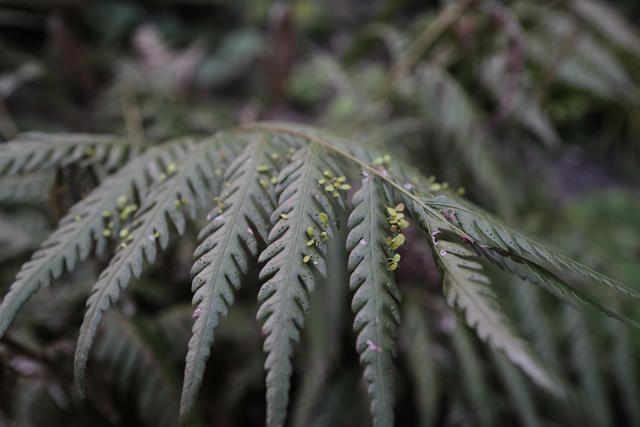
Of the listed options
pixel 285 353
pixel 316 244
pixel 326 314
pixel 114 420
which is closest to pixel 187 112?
pixel 326 314

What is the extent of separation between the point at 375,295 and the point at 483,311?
0.44 ft

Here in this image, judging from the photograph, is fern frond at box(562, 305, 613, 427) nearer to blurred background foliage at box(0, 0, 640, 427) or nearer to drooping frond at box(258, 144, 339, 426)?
blurred background foliage at box(0, 0, 640, 427)

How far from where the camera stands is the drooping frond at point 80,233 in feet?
2.37

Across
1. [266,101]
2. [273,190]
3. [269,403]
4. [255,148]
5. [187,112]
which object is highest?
[266,101]

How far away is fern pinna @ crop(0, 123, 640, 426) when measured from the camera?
0.59 m

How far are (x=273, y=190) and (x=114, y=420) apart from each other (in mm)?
769

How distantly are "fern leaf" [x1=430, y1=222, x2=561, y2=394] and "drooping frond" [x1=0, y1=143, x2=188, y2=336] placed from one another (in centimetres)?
56

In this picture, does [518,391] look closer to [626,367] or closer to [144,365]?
[626,367]

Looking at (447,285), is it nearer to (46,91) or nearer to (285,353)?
(285,353)

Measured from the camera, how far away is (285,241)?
685mm

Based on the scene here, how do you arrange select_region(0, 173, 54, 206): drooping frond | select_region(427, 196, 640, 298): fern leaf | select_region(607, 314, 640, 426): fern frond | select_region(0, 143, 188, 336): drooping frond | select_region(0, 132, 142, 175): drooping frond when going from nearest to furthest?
select_region(427, 196, 640, 298): fern leaf
select_region(0, 143, 188, 336): drooping frond
select_region(0, 132, 142, 175): drooping frond
select_region(0, 173, 54, 206): drooping frond
select_region(607, 314, 640, 426): fern frond

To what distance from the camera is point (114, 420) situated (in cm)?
118

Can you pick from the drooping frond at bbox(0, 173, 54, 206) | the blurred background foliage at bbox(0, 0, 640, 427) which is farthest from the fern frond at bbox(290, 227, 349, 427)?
the drooping frond at bbox(0, 173, 54, 206)

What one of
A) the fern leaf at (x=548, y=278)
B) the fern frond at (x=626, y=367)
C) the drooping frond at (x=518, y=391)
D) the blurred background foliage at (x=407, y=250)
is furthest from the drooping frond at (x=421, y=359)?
the fern leaf at (x=548, y=278)
